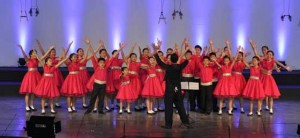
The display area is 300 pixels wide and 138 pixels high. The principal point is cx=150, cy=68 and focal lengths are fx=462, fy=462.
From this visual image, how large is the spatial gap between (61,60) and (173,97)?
2678mm

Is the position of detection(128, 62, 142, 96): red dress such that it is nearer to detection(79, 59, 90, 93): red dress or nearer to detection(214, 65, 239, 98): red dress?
detection(79, 59, 90, 93): red dress

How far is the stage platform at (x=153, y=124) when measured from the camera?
7695 mm

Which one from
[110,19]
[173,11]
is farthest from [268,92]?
[110,19]

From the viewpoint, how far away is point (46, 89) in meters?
9.03

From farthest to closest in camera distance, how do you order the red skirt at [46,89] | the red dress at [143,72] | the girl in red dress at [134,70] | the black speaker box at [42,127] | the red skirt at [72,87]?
the red dress at [143,72] → the girl in red dress at [134,70] → the red skirt at [72,87] → the red skirt at [46,89] → the black speaker box at [42,127]

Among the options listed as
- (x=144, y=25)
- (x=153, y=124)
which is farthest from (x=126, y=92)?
(x=144, y=25)

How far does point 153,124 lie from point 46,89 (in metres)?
2.26

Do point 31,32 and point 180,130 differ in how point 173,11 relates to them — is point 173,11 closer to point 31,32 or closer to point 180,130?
point 31,32

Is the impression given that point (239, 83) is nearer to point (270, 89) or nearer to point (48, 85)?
point (270, 89)

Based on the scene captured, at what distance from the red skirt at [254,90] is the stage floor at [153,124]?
420 millimetres

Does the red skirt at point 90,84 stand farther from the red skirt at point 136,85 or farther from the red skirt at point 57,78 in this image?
the red skirt at point 136,85

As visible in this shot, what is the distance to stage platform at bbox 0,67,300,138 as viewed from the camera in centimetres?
770

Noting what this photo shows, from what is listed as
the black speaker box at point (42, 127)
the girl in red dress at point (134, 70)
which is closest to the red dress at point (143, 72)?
the girl in red dress at point (134, 70)

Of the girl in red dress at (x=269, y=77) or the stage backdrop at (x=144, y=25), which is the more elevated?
the stage backdrop at (x=144, y=25)
